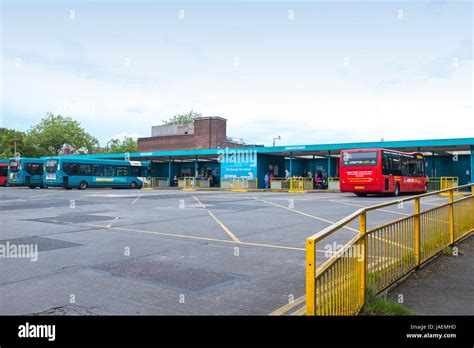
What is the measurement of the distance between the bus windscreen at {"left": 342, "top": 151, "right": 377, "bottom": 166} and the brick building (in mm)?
36380

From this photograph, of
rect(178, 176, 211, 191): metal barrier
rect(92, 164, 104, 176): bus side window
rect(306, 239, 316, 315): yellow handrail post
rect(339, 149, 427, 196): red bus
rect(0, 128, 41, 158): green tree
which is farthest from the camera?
rect(0, 128, 41, 158): green tree

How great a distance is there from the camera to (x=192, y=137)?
6359cm

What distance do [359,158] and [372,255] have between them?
2080 centimetres

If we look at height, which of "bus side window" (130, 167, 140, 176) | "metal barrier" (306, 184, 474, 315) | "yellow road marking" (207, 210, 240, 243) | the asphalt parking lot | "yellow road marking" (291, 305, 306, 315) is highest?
"bus side window" (130, 167, 140, 176)

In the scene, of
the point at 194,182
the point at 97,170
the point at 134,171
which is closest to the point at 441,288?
the point at 97,170

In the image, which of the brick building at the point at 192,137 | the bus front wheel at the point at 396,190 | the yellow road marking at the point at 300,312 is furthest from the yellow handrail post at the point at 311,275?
the brick building at the point at 192,137

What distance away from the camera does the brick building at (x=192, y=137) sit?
201ft

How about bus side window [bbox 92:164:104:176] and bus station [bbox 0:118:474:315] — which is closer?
bus station [bbox 0:118:474:315]

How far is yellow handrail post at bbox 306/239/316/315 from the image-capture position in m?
3.40

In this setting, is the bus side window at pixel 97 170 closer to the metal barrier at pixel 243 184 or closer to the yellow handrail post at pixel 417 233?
the metal barrier at pixel 243 184

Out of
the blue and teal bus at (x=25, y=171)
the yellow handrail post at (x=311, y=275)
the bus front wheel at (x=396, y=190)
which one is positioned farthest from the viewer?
the blue and teal bus at (x=25, y=171)

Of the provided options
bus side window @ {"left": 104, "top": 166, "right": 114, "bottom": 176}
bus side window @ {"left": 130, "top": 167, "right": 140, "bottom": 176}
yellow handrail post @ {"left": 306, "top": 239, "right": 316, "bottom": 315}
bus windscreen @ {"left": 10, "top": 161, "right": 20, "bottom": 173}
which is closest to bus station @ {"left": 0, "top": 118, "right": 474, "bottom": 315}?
yellow handrail post @ {"left": 306, "top": 239, "right": 316, "bottom": 315}

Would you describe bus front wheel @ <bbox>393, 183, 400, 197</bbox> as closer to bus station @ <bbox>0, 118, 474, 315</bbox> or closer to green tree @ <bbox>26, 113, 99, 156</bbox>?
bus station @ <bbox>0, 118, 474, 315</bbox>
